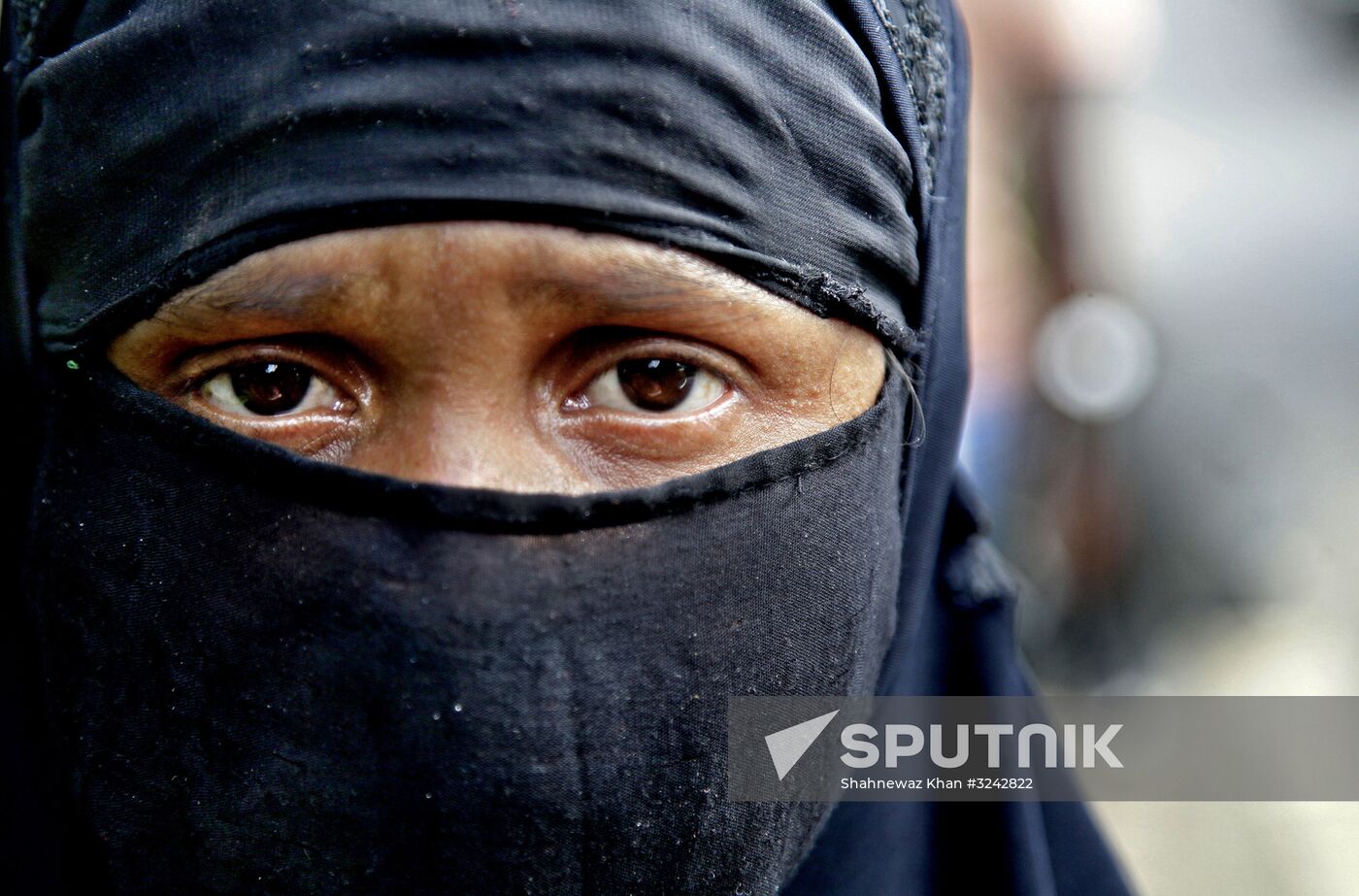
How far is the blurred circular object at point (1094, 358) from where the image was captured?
511cm

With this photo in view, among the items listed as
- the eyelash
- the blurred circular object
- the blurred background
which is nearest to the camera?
the eyelash

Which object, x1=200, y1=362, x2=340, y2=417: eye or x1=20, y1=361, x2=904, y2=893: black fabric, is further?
x1=200, y1=362, x2=340, y2=417: eye

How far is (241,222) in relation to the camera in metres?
1.31

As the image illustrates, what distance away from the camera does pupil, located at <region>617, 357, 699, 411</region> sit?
4.68ft

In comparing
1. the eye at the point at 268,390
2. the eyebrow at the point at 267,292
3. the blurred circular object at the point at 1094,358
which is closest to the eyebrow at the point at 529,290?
the eyebrow at the point at 267,292

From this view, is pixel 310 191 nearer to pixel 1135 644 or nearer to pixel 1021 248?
pixel 1021 248

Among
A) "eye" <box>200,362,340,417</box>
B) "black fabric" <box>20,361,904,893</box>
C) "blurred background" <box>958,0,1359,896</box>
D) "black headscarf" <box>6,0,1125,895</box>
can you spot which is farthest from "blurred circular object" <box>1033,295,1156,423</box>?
"eye" <box>200,362,340,417</box>

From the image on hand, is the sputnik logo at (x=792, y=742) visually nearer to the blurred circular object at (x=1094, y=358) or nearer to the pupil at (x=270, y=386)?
the pupil at (x=270, y=386)

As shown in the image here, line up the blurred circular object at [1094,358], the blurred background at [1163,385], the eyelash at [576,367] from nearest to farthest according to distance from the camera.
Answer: the eyelash at [576,367] → the blurred background at [1163,385] → the blurred circular object at [1094,358]

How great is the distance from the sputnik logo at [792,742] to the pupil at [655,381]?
0.42 metres

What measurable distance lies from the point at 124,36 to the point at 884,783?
4.99 ft

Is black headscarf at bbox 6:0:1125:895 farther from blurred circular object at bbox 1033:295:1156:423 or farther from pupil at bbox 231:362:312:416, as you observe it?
blurred circular object at bbox 1033:295:1156:423

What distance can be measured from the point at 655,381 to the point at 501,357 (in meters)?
0.22

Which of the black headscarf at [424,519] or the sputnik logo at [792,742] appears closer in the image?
the black headscarf at [424,519]
